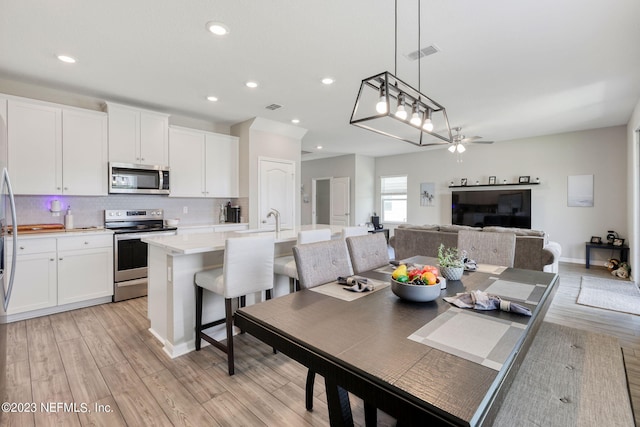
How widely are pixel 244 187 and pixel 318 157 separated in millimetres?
4451

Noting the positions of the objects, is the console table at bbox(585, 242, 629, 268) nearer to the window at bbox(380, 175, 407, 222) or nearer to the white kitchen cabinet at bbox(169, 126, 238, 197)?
the window at bbox(380, 175, 407, 222)

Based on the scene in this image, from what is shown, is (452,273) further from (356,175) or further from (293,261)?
(356,175)

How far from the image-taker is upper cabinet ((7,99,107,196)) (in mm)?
3398

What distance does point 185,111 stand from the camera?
4.71m

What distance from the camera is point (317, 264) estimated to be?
2.02 m

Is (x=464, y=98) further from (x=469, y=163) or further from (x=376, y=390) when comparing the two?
(x=376, y=390)

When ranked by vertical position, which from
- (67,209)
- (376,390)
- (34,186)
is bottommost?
(376,390)

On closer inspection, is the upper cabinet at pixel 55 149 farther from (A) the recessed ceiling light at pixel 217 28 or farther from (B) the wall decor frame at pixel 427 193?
(B) the wall decor frame at pixel 427 193

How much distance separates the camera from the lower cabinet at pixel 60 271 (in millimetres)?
3227

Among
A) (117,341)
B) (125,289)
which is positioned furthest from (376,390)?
(125,289)

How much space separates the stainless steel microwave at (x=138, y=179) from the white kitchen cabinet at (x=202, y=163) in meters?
0.20

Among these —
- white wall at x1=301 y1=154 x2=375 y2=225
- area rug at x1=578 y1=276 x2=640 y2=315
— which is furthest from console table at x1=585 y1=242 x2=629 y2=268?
white wall at x1=301 y1=154 x2=375 y2=225

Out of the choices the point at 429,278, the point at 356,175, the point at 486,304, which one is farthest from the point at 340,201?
the point at 486,304

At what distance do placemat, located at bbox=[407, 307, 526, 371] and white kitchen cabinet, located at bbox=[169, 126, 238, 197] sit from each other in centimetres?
447
